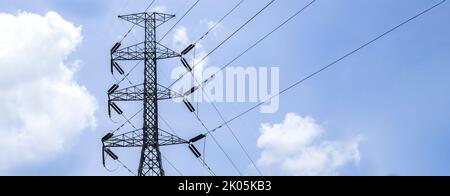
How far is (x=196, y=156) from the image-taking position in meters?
33.2

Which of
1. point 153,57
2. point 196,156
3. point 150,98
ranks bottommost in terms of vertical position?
point 196,156
